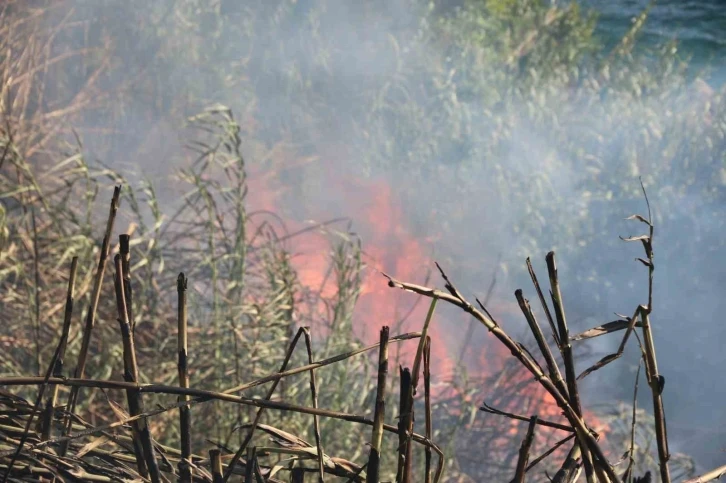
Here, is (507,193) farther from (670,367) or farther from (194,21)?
(194,21)

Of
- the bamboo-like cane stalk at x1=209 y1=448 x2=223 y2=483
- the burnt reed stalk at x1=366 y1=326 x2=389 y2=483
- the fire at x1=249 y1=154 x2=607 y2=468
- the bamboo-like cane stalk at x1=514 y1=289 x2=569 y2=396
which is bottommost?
the bamboo-like cane stalk at x1=209 y1=448 x2=223 y2=483

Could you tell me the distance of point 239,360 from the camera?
104 inches

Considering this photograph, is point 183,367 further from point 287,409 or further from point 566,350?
point 566,350

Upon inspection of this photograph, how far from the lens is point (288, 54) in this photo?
270 inches

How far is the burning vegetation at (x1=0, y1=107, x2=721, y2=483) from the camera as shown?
0.61m

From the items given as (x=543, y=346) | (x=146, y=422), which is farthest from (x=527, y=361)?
(x=146, y=422)

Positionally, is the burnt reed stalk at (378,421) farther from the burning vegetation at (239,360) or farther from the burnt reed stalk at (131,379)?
the burnt reed stalk at (131,379)

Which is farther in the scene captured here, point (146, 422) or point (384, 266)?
point (384, 266)

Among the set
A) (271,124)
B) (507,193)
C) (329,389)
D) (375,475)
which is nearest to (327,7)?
(271,124)

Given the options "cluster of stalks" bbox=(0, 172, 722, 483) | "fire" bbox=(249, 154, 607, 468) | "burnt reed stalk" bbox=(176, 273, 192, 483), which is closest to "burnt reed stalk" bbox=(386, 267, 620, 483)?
"cluster of stalks" bbox=(0, 172, 722, 483)

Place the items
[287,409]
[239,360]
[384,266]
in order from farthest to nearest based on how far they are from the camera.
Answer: [384,266] < [239,360] < [287,409]

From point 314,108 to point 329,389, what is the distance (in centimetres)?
452

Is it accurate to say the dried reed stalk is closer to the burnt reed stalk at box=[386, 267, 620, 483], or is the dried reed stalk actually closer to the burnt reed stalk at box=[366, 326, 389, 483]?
the burnt reed stalk at box=[386, 267, 620, 483]

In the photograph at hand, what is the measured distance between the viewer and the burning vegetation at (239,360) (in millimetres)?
Result: 608
